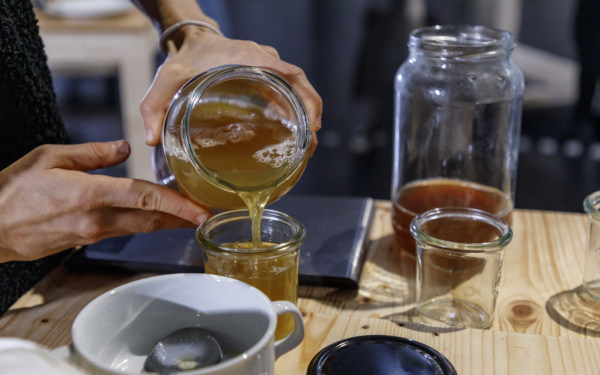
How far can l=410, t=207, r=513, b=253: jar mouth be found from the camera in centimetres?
70

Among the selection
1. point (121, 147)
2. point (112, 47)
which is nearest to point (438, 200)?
point (121, 147)

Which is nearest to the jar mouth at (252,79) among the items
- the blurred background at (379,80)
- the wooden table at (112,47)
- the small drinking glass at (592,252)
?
the small drinking glass at (592,252)

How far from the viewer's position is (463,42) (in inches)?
34.3

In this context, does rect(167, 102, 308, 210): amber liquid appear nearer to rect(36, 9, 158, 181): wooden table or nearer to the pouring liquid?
the pouring liquid

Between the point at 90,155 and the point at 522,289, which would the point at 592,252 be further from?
the point at 90,155

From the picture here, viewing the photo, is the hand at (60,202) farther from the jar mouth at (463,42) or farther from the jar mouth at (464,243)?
the jar mouth at (463,42)

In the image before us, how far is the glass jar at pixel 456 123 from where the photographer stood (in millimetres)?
869

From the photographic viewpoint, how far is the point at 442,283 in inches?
29.7

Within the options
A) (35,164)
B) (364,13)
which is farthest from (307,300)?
(364,13)

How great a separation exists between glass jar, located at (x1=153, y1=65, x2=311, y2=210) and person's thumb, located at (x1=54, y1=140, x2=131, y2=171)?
4 centimetres

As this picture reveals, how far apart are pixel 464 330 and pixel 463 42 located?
41 cm

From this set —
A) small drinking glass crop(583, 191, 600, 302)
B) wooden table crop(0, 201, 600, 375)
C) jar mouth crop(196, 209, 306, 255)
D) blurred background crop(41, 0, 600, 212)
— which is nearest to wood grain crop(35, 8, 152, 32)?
blurred background crop(41, 0, 600, 212)

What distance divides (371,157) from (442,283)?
2.08 metres

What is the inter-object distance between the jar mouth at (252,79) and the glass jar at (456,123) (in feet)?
0.77
